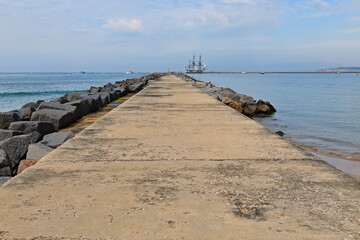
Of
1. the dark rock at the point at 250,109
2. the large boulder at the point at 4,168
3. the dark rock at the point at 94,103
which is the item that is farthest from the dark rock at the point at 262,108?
the large boulder at the point at 4,168

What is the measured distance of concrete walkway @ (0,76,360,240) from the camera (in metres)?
1.46

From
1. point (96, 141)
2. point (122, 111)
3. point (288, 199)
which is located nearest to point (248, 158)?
point (288, 199)

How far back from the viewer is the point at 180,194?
1.86 m

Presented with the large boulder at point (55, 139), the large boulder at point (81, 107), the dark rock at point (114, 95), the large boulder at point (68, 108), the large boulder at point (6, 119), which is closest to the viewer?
the large boulder at point (55, 139)

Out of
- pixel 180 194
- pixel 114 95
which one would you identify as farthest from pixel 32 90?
pixel 180 194

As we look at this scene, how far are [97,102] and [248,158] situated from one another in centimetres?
722

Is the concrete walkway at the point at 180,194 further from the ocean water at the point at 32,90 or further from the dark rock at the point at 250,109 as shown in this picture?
the ocean water at the point at 32,90

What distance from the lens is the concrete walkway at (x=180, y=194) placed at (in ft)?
4.80

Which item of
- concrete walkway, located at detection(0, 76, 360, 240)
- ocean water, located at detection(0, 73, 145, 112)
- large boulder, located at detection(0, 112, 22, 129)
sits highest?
concrete walkway, located at detection(0, 76, 360, 240)

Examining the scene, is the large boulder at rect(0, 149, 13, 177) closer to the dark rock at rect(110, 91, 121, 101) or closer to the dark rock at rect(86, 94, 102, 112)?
the dark rock at rect(86, 94, 102, 112)

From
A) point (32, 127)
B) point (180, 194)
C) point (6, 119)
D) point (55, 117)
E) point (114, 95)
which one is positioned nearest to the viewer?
point (180, 194)

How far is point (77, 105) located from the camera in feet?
24.2

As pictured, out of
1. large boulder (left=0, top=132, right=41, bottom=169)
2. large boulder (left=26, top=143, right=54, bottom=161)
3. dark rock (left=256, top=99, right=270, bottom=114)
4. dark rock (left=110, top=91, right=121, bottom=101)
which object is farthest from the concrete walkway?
dark rock (left=256, top=99, right=270, bottom=114)

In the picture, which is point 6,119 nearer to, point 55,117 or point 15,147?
point 55,117
